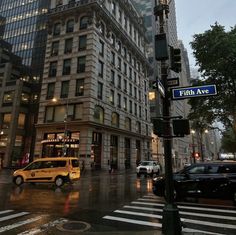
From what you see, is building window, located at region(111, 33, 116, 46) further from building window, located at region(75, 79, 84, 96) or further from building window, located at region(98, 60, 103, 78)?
building window, located at region(75, 79, 84, 96)

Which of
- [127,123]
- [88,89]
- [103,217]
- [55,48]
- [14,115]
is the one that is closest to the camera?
[103,217]

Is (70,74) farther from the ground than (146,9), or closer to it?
closer to it

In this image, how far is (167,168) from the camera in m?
6.69

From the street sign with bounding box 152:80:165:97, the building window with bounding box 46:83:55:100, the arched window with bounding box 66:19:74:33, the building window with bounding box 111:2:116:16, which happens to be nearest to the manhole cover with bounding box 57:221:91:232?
the street sign with bounding box 152:80:165:97

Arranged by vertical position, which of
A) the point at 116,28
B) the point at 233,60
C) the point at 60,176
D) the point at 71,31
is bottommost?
the point at 60,176

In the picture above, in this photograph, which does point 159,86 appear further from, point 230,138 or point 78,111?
point 230,138

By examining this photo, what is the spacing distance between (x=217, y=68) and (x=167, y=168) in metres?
19.2

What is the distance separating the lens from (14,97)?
52312mm

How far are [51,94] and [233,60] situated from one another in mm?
27666

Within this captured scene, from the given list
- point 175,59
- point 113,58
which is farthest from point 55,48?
point 175,59

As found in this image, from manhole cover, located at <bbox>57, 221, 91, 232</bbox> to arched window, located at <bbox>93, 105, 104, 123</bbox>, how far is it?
2936cm

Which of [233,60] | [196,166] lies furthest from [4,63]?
[196,166]

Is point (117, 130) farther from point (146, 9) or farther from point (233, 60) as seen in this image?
point (146, 9)

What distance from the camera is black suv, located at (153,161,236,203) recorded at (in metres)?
11.2
